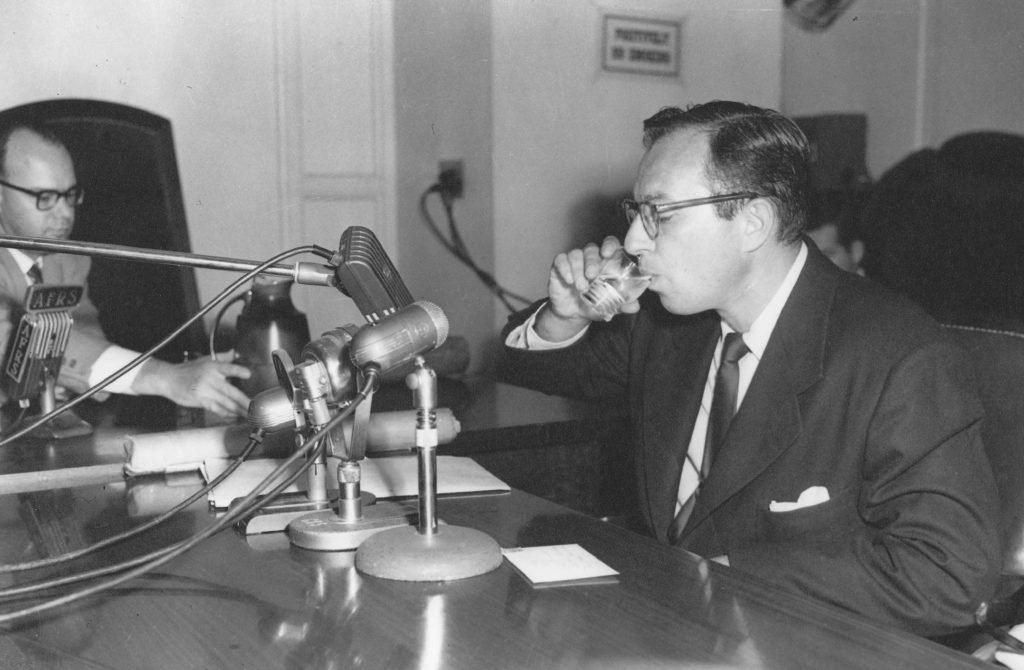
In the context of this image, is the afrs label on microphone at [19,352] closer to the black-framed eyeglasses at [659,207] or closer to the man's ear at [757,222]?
the black-framed eyeglasses at [659,207]

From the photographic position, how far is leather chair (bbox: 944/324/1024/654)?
1384 millimetres

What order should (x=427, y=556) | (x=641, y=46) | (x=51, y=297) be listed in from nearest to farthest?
1. (x=427, y=556)
2. (x=51, y=297)
3. (x=641, y=46)

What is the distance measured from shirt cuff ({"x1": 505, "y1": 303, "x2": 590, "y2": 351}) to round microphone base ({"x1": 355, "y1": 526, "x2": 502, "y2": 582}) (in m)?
0.85

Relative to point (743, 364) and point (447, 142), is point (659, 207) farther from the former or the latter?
point (447, 142)

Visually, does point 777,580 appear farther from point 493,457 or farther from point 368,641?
point 493,457

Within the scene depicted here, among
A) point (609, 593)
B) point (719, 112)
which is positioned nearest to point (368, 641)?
point (609, 593)

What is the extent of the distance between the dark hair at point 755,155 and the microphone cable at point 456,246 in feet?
5.10

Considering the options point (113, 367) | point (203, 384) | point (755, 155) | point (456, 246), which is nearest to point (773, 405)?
point (755, 155)

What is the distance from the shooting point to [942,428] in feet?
4.62

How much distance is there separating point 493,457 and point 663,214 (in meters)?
0.63

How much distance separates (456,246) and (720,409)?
70.9 inches

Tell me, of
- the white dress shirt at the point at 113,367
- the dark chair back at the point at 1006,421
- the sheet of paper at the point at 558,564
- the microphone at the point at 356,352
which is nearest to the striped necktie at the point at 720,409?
the dark chair back at the point at 1006,421

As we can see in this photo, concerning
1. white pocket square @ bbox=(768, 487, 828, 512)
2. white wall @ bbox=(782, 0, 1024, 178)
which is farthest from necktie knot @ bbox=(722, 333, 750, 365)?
white wall @ bbox=(782, 0, 1024, 178)

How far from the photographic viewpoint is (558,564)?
1.17 meters
